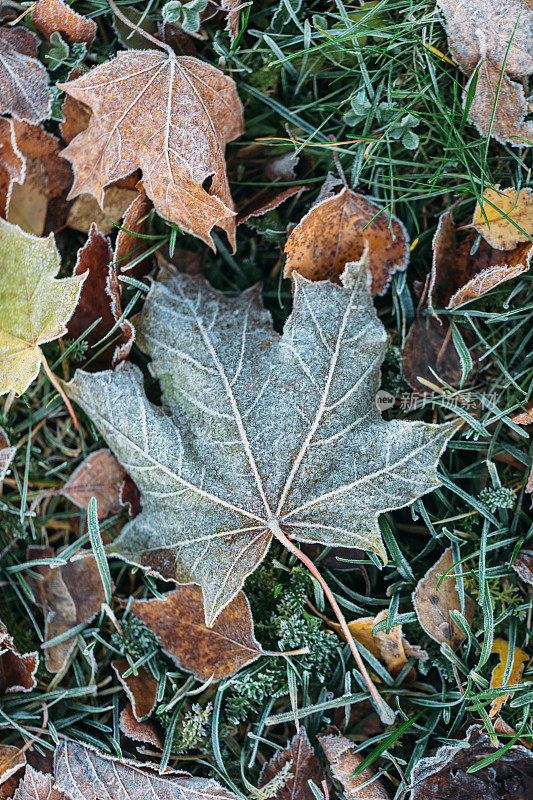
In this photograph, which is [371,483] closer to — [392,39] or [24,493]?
[24,493]

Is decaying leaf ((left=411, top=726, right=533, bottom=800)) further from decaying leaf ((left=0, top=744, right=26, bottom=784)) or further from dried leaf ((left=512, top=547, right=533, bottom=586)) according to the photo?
decaying leaf ((left=0, top=744, right=26, bottom=784))

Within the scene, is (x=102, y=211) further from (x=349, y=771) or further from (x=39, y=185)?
(x=349, y=771)

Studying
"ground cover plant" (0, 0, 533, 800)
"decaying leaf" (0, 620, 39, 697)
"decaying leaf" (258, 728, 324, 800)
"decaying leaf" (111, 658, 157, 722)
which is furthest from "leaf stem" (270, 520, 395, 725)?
"decaying leaf" (0, 620, 39, 697)

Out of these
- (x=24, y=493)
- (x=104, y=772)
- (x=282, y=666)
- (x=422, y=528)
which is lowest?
(x=104, y=772)

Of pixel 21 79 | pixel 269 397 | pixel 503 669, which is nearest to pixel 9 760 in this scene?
pixel 269 397

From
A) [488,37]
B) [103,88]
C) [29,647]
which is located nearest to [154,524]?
[29,647]
